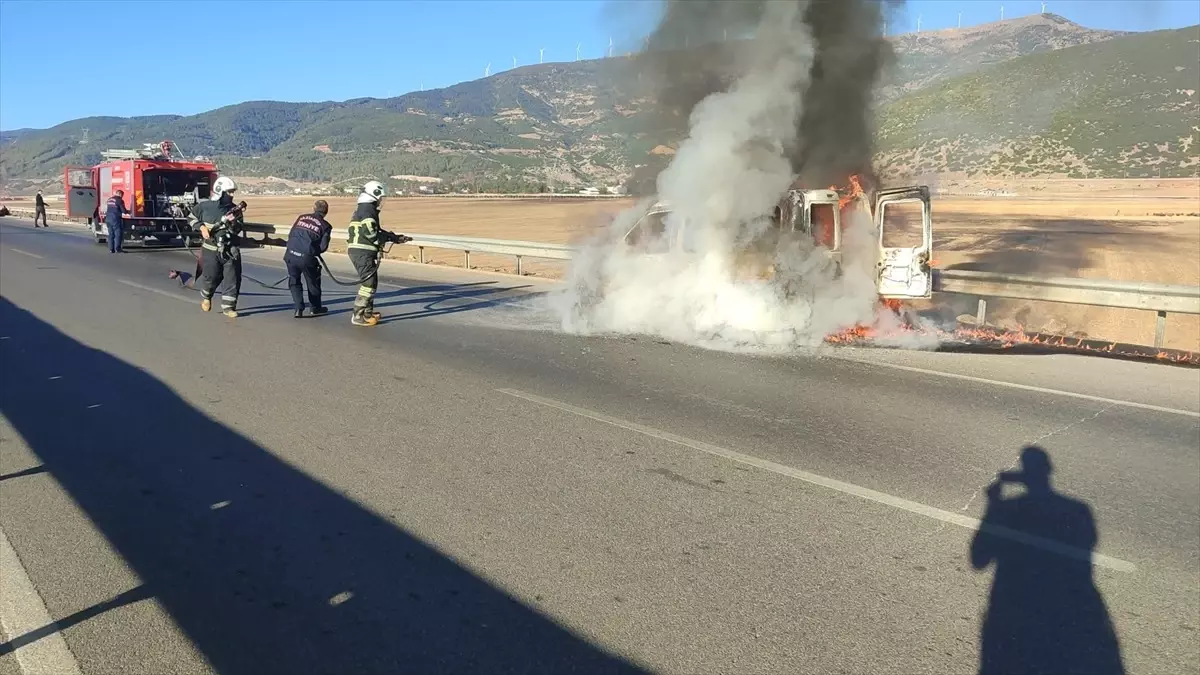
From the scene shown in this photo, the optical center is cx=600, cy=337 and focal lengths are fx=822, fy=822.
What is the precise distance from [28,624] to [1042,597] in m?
4.11

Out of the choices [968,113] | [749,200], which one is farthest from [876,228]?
[968,113]

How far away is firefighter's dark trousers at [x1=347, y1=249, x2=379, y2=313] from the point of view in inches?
399

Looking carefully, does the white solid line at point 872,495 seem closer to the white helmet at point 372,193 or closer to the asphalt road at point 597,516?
the asphalt road at point 597,516

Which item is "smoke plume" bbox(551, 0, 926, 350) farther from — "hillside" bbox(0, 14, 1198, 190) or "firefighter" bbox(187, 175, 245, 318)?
Answer: "firefighter" bbox(187, 175, 245, 318)

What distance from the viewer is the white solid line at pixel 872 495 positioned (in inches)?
151

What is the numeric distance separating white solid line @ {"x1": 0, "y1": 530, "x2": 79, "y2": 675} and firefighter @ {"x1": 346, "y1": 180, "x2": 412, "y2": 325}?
6.54 m

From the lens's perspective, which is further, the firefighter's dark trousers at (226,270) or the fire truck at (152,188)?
the fire truck at (152,188)

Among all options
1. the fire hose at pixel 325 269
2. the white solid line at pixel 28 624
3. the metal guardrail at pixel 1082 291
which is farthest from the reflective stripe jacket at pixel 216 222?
the metal guardrail at pixel 1082 291

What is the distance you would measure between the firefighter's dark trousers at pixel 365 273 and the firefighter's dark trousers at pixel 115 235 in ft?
49.5

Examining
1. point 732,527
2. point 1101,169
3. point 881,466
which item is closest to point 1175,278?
point 881,466

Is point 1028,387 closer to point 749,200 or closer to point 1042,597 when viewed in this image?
point 749,200

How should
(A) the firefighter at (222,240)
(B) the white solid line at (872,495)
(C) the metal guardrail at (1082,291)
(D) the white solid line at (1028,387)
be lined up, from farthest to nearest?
(A) the firefighter at (222,240)
(C) the metal guardrail at (1082,291)
(D) the white solid line at (1028,387)
(B) the white solid line at (872,495)

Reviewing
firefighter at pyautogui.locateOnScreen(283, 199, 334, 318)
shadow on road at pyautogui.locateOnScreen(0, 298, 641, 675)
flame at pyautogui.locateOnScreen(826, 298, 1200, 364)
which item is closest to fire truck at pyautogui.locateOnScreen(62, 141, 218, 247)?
firefighter at pyautogui.locateOnScreen(283, 199, 334, 318)

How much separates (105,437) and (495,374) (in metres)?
3.12
